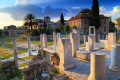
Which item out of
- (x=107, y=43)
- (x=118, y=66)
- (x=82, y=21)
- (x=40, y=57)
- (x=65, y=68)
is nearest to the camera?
(x=118, y=66)

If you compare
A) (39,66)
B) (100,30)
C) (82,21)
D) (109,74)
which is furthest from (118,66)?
(100,30)

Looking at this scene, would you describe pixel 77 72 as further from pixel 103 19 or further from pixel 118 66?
pixel 103 19

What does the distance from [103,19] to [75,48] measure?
32.7 meters

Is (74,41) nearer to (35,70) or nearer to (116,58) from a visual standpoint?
(116,58)

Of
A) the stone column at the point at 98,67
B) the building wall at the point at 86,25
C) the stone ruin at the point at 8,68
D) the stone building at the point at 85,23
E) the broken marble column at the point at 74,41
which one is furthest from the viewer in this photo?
the building wall at the point at 86,25

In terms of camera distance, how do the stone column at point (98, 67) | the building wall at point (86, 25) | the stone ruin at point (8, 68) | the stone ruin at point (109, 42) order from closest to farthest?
the stone column at point (98, 67), the stone ruin at point (8, 68), the stone ruin at point (109, 42), the building wall at point (86, 25)

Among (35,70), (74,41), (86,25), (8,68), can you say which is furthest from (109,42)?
(86,25)

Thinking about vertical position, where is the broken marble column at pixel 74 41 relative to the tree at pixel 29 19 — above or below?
below

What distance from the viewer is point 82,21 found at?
35.6 meters

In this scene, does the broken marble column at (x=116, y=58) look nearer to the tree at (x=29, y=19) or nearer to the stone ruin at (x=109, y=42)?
the stone ruin at (x=109, y=42)

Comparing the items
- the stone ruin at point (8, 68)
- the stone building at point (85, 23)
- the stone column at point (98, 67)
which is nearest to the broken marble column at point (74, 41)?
the stone column at point (98, 67)

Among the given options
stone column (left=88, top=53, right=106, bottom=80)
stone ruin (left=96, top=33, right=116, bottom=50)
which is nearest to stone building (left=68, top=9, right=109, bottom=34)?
stone ruin (left=96, top=33, right=116, bottom=50)

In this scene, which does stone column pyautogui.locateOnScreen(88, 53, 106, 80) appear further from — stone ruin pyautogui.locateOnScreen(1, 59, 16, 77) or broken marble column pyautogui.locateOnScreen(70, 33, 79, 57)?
stone ruin pyautogui.locateOnScreen(1, 59, 16, 77)

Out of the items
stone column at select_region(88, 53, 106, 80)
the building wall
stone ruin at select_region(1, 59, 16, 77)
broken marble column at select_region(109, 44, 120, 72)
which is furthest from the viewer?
the building wall
